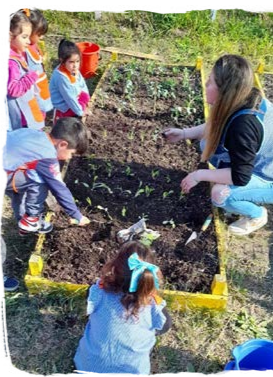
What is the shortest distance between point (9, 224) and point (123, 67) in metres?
2.43

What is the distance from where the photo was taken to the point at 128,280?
2.48 meters

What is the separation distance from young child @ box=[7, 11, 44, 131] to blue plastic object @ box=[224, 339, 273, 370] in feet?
7.57

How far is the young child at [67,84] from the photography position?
14.1 ft

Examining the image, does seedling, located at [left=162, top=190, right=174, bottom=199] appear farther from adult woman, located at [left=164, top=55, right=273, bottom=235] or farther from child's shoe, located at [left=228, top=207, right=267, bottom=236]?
child's shoe, located at [left=228, top=207, right=267, bottom=236]

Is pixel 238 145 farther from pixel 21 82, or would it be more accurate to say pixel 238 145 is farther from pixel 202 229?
pixel 21 82

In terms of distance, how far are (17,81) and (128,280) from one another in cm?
197

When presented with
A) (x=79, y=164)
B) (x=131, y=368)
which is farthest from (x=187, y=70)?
(x=131, y=368)

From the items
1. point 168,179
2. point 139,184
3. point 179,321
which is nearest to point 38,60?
point 139,184

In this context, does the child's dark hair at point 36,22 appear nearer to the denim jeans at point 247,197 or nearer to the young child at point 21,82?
the young child at point 21,82

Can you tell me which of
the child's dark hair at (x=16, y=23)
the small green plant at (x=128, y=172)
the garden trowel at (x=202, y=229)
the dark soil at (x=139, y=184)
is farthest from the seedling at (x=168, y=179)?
the child's dark hair at (x=16, y=23)

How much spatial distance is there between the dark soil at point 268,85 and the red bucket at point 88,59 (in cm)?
188

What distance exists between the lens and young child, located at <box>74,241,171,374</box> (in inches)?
98.1

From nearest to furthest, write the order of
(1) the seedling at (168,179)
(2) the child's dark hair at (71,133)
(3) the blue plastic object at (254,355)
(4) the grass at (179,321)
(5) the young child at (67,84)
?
(3) the blue plastic object at (254,355), (4) the grass at (179,321), (2) the child's dark hair at (71,133), (1) the seedling at (168,179), (5) the young child at (67,84)

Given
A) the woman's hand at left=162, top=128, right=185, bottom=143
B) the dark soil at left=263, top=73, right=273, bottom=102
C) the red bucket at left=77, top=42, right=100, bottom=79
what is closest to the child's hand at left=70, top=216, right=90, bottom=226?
the woman's hand at left=162, top=128, right=185, bottom=143
